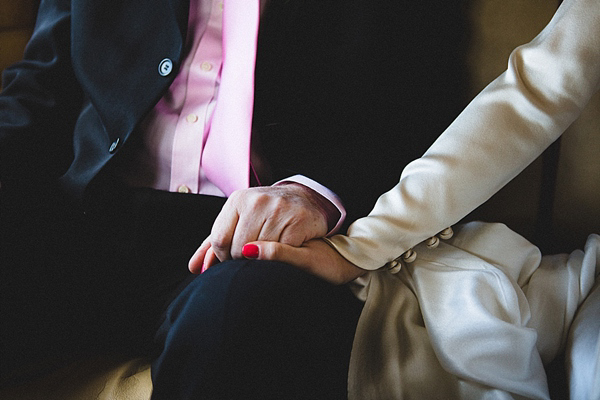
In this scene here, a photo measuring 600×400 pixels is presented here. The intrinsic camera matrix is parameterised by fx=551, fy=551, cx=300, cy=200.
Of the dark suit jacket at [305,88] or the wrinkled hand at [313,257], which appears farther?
the dark suit jacket at [305,88]

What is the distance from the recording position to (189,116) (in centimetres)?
80

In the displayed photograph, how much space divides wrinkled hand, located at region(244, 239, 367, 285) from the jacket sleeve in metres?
0.45

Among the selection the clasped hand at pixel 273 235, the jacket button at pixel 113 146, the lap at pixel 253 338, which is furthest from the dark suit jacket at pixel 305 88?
the lap at pixel 253 338

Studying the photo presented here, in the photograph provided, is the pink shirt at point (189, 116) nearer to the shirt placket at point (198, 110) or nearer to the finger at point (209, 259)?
the shirt placket at point (198, 110)

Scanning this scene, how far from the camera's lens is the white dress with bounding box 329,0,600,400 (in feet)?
1.94

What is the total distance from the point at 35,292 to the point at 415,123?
543mm

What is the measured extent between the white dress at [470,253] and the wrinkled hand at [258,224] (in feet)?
0.13

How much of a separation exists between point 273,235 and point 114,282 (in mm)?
262

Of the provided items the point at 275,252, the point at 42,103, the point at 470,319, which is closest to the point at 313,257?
the point at 275,252

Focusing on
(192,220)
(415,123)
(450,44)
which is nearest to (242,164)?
(192,220)

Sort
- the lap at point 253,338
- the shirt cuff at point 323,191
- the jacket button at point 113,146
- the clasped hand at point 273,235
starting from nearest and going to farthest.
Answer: the lap at point 253,338 < the clasped hand at point 273,235 < the shirt cuff at point 323,191 < the jacket button at point 113,146

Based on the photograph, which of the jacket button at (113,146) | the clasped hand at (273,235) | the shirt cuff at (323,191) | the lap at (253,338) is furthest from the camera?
the jacket button at (113,146)

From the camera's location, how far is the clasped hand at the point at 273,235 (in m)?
0.58

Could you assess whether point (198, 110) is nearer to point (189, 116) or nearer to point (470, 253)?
point (189, 116)
